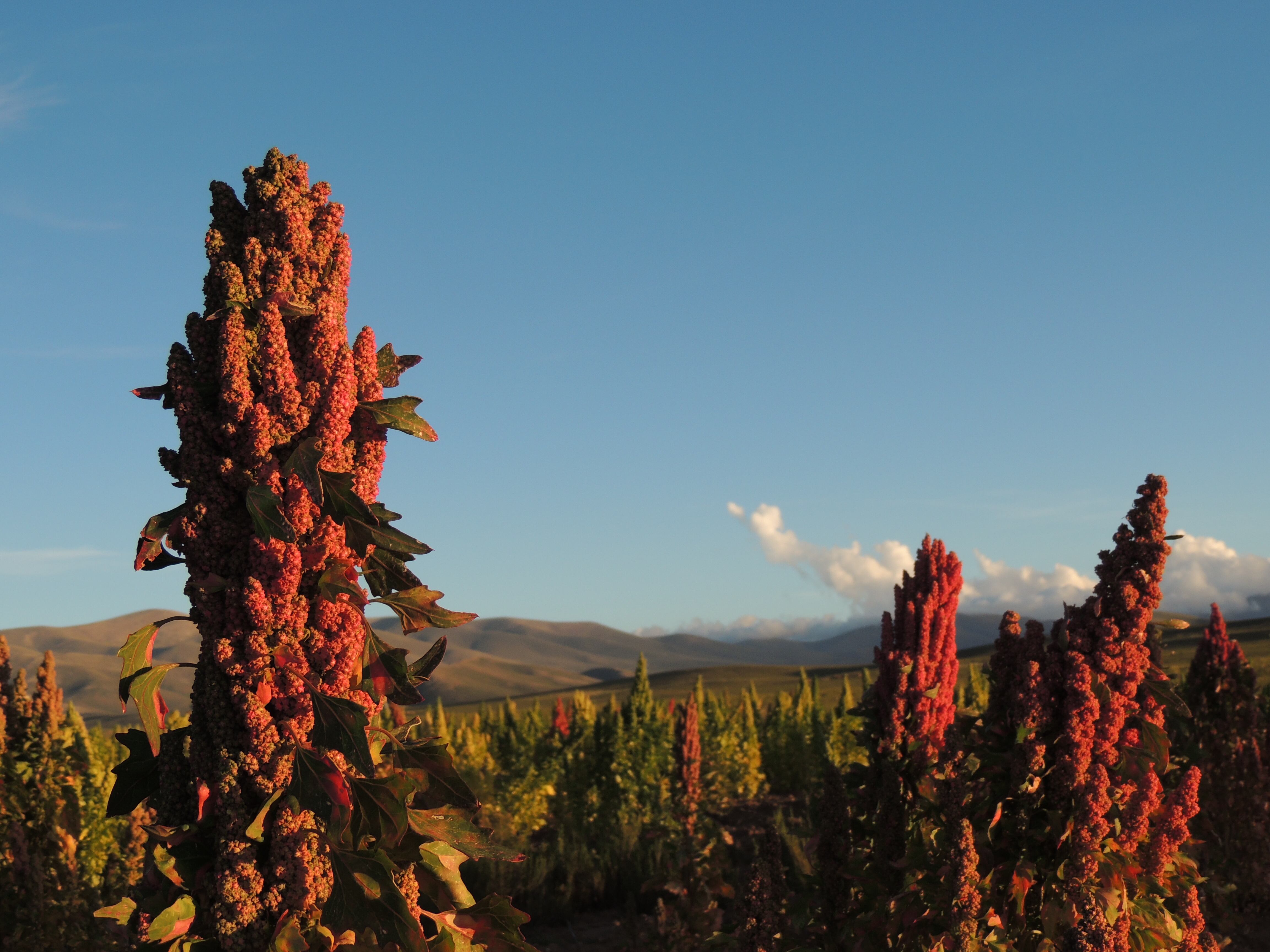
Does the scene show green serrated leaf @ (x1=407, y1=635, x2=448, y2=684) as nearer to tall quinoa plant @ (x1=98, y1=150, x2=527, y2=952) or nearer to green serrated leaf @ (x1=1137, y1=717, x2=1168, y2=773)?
tall quinoa plant @ (x1=98, y1=150, x2=527, y2=952)

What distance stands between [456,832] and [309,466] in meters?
1.43

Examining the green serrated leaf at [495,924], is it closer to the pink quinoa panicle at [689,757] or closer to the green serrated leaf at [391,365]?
the green serrated leaf at [391,365]

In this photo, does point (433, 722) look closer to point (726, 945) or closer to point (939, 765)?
point (726, 945)

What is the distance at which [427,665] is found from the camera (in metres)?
3.71

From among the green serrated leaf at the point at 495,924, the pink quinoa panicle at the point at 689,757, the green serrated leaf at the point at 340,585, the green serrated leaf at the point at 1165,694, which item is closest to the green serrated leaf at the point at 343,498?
the green serrated leaf at the point at 340,585

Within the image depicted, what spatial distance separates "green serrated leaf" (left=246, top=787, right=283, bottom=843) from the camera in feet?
10.6

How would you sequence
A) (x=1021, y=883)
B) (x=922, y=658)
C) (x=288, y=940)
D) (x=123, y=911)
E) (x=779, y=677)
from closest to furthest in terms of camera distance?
(x=288, y=940), (x=123, y=911), (x=1021, y=883), (x=922, y=658), (x=779, y=677)

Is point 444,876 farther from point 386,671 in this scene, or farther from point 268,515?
point 268,515

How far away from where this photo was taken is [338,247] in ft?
12.9

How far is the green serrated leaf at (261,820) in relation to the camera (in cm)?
324

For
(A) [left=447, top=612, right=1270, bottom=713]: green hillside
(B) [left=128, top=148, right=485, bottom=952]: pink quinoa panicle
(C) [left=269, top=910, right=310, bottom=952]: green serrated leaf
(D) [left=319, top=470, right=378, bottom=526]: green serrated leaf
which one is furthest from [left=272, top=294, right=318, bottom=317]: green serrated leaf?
(A) [left=447, top=612, right=1270, bottom=713]: green hillside

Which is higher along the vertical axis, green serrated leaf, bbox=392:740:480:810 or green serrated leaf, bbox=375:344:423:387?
green serrated leaf, bbox=375:344:423:387

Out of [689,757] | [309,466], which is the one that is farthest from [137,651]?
[689,757]

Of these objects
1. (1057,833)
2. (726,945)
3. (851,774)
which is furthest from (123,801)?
(851,774)
